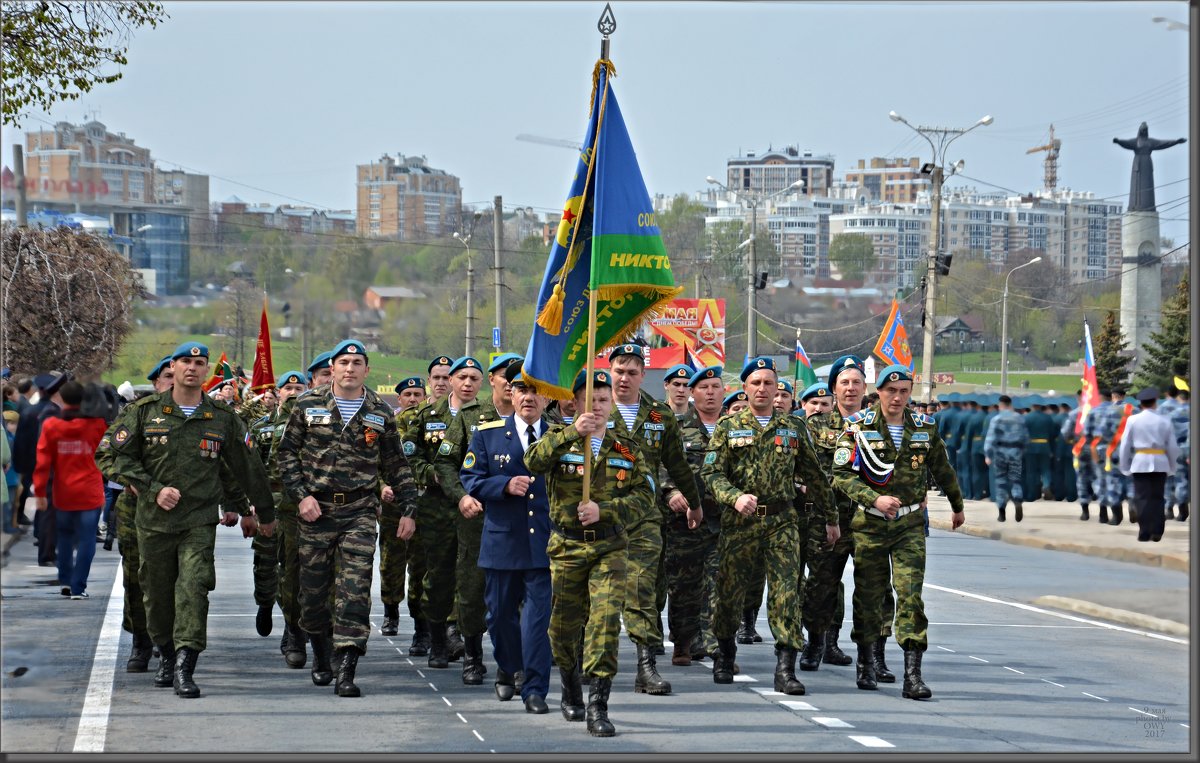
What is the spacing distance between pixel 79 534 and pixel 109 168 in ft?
10.5

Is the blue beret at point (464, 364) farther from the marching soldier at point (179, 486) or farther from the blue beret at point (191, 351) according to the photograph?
the blue beret at point (191, 351)

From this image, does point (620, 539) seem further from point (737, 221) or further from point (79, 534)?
point (737, 221)

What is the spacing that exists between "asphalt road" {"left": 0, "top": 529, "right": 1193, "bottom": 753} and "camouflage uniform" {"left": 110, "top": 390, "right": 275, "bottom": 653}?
558 millimetres

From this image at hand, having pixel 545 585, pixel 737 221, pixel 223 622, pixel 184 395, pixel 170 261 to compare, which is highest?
pixel 737 221

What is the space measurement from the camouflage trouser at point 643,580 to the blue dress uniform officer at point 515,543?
464 millimetres

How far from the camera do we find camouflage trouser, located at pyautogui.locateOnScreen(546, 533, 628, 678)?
8500mm

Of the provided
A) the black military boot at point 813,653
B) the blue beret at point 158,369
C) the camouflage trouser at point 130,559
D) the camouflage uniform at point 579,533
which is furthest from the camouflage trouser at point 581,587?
the blue beret at point 158,369

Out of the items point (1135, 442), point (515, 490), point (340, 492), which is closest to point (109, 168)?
point (340, 492)

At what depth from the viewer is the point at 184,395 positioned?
32.6 feet

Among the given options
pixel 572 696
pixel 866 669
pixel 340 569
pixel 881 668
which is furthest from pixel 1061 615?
pixel 340 569

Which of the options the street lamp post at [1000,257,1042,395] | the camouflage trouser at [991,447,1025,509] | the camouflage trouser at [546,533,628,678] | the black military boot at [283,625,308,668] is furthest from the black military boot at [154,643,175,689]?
the street lamp post at [1000,257,1042,395]

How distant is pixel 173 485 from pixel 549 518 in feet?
7.68

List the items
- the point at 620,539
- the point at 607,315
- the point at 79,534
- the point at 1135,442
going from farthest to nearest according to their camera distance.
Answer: the point at 1135,442
the point at 79,534
the point at 607,315
the point at 620,539

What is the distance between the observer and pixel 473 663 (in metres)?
10.0
